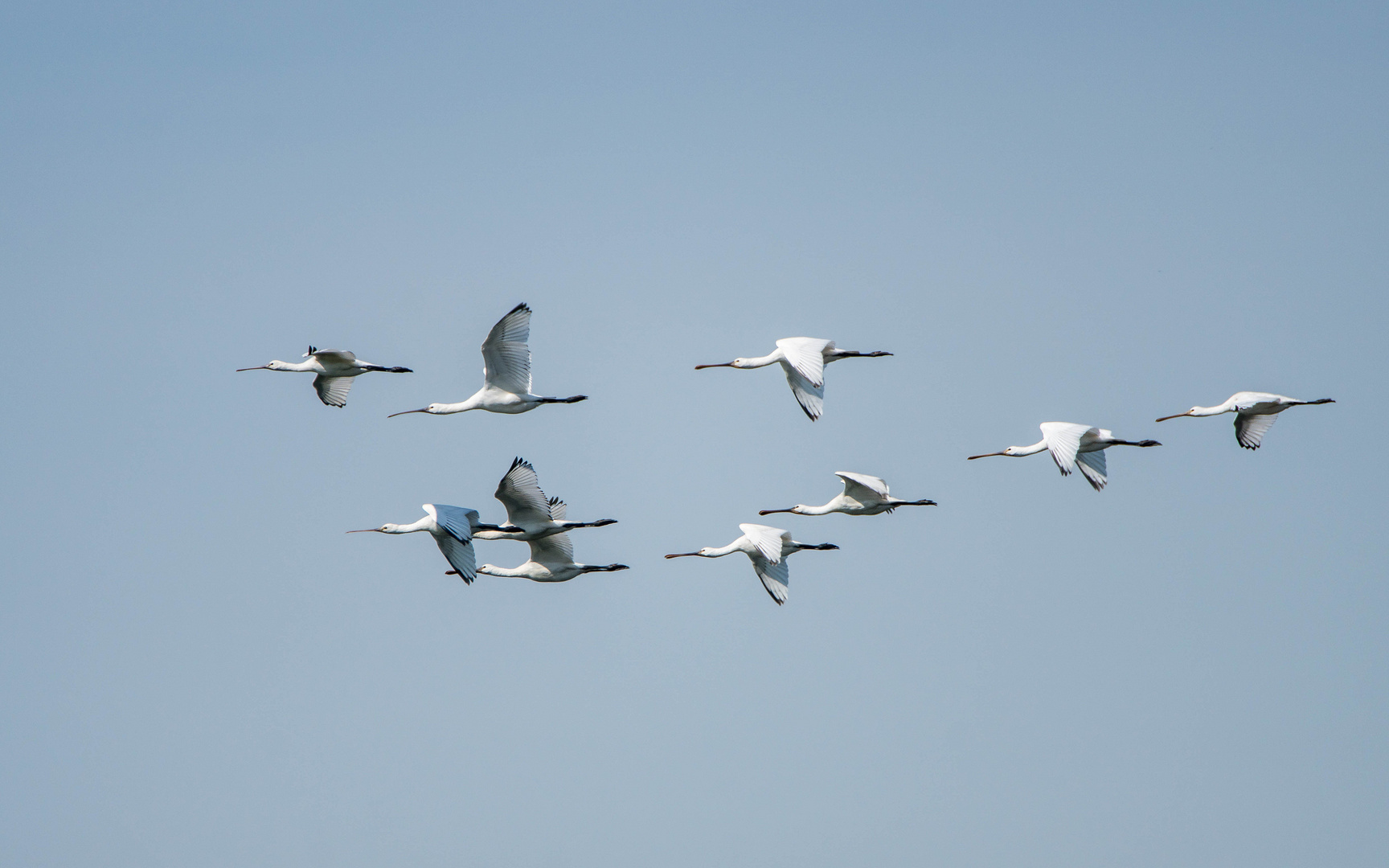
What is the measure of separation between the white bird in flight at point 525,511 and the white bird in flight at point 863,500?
3.67 m

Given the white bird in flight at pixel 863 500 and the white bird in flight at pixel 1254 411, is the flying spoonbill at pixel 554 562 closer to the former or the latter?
the white bird in flight at pixel 863 500

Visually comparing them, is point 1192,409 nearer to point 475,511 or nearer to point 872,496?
point 872,496

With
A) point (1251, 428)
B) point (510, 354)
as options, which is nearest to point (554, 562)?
point (510, 354)

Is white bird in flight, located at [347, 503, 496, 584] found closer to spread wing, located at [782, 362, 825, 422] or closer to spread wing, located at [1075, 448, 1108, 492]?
spread wing, located at [782, 362, 825, 422]

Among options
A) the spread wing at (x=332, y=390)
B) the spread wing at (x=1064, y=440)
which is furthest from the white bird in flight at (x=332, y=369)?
the spread wing at (x=1064, y=440)

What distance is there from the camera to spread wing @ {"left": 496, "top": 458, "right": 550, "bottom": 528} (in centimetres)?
2719

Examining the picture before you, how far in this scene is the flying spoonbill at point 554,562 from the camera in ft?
96.6

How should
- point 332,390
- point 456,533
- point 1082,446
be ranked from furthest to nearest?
1. point 332,390
2. point 1082,446
3. point 456,533

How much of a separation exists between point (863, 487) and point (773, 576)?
212 cm

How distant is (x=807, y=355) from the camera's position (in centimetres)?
2605

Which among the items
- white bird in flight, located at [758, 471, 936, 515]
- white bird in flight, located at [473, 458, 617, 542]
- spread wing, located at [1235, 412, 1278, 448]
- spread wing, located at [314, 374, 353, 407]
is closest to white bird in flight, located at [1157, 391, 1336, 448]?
spread wing, located at [1235, 412, 1278, 448]

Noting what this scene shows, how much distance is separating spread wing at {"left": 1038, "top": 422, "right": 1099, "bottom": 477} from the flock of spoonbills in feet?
0.06

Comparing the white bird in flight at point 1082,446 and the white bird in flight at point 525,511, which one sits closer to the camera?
the white bird in flight at point 1082,446

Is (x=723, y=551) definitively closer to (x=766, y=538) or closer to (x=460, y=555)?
(x=766, y=538)
